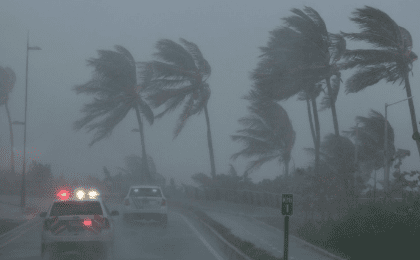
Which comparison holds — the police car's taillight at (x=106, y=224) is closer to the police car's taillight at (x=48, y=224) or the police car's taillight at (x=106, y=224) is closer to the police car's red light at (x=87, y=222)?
the police car's red light at (x=87, y=222)

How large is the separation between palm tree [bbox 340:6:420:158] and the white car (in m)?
11.1

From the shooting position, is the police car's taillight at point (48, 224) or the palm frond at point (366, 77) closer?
the police car's taillight at point (48, 224)

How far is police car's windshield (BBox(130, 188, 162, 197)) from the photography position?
801 inches

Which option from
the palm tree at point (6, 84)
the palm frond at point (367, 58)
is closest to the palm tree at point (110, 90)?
the palm frond at point (367, 58)

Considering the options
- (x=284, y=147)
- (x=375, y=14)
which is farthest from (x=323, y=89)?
(x=284, y=147)

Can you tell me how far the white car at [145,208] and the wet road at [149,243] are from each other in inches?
13.8

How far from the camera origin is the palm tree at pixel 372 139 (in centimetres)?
3978

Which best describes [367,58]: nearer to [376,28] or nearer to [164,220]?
[376,28]

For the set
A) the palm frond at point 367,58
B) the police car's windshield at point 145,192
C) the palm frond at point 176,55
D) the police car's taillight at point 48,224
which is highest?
the palm frond at point 176,55

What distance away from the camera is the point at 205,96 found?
123 feet

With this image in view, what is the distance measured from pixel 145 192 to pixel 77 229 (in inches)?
344

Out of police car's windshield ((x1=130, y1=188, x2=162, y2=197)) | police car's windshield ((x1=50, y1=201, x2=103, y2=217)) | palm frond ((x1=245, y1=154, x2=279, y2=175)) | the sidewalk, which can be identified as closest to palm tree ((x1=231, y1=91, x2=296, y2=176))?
palm frond ((x1=245, y1=154, x2=279, y2=175))

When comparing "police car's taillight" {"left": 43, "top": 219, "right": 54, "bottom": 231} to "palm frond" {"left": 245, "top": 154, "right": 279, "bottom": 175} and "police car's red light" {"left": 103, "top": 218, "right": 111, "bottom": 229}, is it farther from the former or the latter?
"palm frond" {"left": 245, "top": 154, "right": 279, "bottom": 175}

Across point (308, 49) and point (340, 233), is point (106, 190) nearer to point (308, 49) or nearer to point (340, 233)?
point (308, 49)
